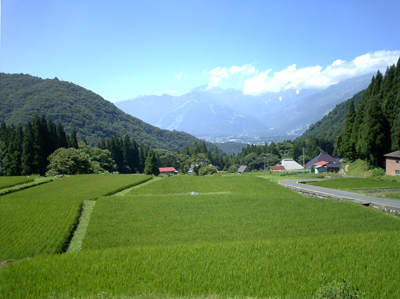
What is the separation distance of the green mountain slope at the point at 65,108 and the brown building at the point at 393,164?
192ft

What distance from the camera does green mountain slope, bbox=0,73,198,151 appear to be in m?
91.5

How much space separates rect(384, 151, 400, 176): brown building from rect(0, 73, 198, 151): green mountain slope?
58571 millimetres

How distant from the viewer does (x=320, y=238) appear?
10359 mm

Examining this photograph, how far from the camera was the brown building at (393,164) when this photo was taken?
29708mm

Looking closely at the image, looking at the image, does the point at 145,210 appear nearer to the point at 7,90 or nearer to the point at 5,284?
the point at 5,284

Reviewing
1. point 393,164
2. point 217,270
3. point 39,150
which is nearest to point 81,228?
point 217,270

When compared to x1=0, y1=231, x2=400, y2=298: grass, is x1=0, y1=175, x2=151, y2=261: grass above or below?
above

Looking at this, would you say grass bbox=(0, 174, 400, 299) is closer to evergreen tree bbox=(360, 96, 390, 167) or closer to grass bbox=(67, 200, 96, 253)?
grass bbox=(67, 200, 96, 253)

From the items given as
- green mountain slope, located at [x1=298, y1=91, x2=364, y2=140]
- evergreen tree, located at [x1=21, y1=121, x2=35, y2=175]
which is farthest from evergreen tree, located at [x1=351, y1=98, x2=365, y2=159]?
green mountain slope, located at [x1=298, y1=91, x2=364, y2=140]

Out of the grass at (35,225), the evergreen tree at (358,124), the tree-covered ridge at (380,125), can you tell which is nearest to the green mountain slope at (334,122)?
the tree-covered ridge at (380,125)

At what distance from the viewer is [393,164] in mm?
30484

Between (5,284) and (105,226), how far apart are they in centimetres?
570

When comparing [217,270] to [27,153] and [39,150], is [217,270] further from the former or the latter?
[39,150]

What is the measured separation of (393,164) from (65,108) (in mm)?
94873
